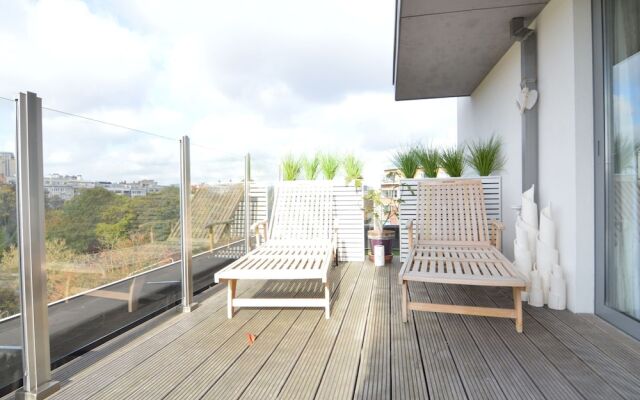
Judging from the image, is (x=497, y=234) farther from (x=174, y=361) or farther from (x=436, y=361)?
(x=174, y=361)

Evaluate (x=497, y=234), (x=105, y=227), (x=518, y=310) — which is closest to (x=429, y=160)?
(x=497, y=234)

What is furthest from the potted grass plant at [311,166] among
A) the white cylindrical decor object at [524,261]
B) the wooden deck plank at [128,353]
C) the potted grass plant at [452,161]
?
the white cylindrical decor object at [524,261]

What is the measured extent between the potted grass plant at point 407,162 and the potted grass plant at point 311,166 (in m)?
1.09

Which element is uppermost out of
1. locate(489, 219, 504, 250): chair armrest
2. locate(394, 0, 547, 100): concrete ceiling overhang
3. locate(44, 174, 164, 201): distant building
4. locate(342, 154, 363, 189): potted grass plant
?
locate(394, 0, 547, 100): concrete ceiling overhang

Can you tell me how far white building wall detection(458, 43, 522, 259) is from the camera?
3.56 metres

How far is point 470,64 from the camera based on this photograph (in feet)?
14.6

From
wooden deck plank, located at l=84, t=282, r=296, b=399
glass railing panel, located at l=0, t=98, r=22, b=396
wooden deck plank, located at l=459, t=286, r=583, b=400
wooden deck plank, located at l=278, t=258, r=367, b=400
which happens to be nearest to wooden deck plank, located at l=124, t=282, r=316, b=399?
wooden deck plank, located at l=84, t=282, r=296, b=399

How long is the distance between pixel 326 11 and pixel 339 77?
4.72 meters

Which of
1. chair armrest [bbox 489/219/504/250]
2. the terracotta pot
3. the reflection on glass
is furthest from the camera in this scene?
the terracotta pot

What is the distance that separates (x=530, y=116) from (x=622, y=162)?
986mm

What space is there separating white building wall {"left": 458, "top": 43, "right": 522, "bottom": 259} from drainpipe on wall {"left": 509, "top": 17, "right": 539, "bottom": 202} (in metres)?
0.37

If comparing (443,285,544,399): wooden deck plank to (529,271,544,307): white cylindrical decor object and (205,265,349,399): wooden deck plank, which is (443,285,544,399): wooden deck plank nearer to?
(529,271,544,307): white cylindrical decor object

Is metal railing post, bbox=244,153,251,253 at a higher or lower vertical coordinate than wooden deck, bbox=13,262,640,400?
higher

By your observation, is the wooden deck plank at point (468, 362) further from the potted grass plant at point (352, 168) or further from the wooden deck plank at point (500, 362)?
the potted grass plant at point (352, 168)
